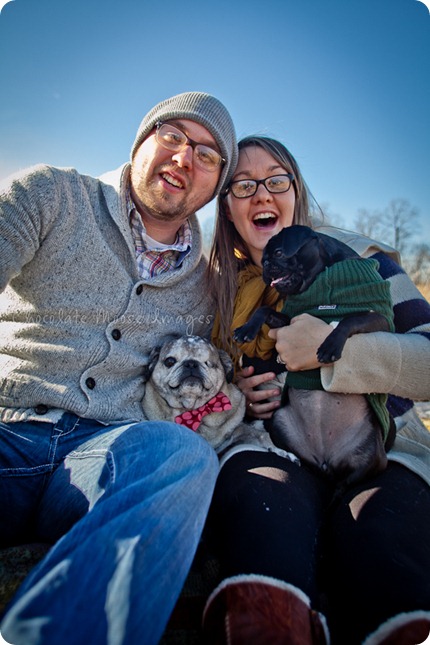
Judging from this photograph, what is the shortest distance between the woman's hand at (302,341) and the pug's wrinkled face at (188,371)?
0.62 metres

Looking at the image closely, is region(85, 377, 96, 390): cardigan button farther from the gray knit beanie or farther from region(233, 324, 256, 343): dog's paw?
the gray knit beanie

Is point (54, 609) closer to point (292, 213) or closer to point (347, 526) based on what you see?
Answer: point (347, 526)

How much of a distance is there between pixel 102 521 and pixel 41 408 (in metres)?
0.97

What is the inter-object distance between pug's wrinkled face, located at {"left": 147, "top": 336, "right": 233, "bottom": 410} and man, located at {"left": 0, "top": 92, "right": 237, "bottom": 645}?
0.39 ft

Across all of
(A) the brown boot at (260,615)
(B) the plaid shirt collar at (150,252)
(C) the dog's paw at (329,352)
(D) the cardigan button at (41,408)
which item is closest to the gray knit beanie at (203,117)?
(B) the plaid shirt collar at (150,252)

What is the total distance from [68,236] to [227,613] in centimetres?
185

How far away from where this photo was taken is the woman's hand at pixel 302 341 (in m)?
2.23

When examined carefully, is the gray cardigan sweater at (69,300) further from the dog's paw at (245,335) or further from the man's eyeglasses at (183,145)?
the dog's paw at (245,335)

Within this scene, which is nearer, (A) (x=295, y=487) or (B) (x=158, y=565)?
(B) (x=158, y=565)

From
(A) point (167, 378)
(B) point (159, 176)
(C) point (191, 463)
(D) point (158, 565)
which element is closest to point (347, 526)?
(C) point (191, 463)

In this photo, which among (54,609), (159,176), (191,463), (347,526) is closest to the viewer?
(54,609)

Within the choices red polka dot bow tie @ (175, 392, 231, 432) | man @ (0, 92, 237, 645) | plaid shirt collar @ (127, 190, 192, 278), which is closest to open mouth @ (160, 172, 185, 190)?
man @ (0, 92, 237, 645)

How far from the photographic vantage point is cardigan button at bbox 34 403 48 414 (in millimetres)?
2049

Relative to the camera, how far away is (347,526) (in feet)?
5.83
